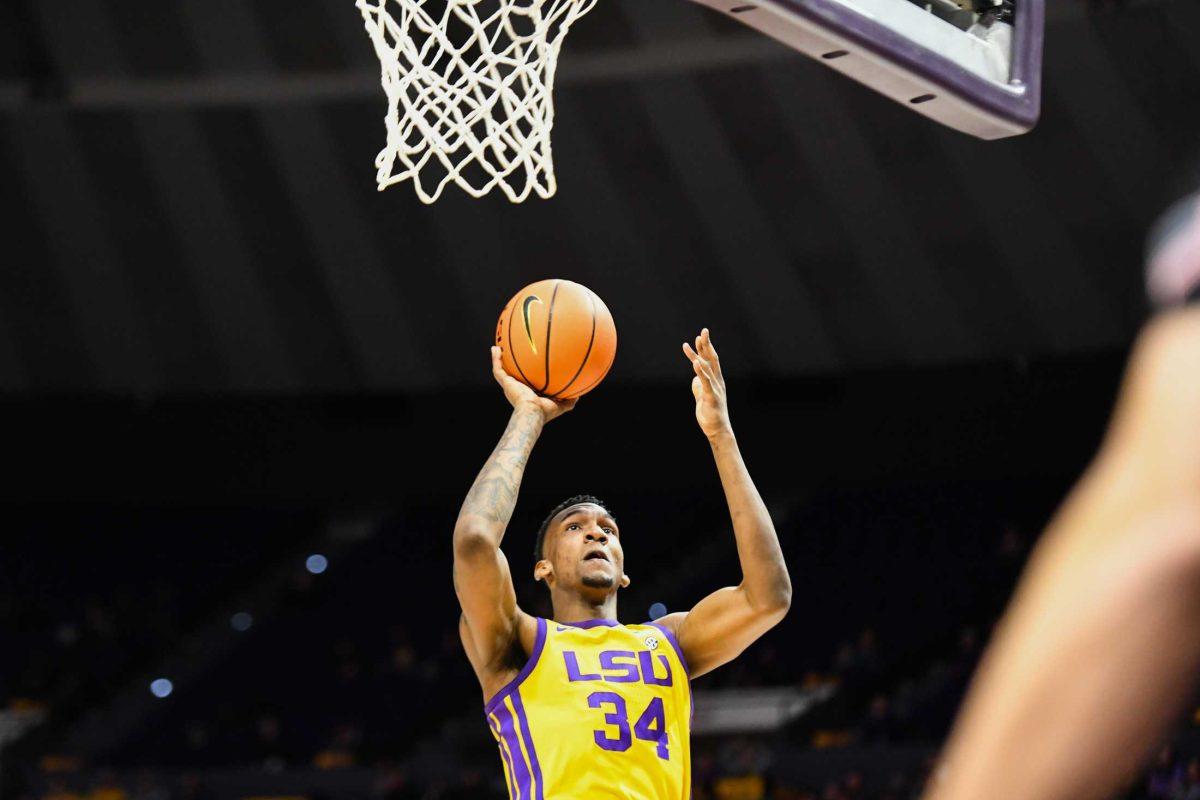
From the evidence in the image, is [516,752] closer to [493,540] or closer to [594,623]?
[594,623]

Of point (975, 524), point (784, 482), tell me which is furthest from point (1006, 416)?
point (784, 482)

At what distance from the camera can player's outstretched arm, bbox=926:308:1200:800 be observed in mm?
920

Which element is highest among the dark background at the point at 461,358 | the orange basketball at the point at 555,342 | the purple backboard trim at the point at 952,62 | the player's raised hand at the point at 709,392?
the dark background at the point at 461,358

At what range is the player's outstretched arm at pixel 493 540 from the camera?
12.8 feet

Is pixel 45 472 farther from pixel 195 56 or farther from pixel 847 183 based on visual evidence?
pixel 847 183

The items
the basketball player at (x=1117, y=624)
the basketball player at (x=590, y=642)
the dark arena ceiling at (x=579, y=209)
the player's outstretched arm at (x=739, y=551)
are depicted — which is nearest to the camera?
the basketball player at (x=1117, y=624)

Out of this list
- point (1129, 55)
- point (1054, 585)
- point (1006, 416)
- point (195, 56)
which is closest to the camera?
point (1054, 585)

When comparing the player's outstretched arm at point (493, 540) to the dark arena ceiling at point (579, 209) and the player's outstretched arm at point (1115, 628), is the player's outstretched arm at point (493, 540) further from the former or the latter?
the dark arena ceiling at point (579, 209)

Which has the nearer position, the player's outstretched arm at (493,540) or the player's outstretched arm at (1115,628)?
the player's outstretched arm at (1115,628)

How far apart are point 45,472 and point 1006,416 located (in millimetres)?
9710

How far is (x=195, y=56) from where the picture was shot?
14.4m

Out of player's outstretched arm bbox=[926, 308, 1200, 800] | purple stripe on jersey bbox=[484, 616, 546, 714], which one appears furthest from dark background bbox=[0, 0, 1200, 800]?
player's outstretched arm bbox=[926, 308, 1200, 800]

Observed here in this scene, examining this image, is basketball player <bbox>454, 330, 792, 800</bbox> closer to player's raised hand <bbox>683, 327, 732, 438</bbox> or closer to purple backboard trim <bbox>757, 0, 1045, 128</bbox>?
player's raised hand <bbox>683, 327, 732, 438</bbox>

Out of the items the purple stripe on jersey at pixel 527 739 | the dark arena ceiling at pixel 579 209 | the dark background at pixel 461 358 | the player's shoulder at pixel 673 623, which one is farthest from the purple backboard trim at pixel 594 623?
the dark arena ceiling at pixel 579 209
